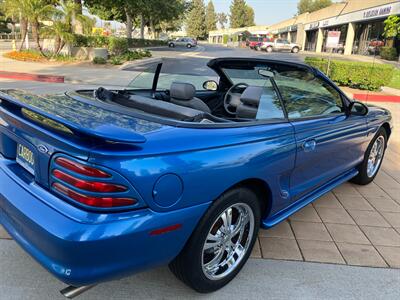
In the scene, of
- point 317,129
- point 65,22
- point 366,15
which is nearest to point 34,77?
point 65,22

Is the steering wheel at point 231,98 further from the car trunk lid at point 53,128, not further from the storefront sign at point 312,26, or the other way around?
the storefront sign at point 312,26

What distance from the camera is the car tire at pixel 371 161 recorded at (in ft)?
15.0

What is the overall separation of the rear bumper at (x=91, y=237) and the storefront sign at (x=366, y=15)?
2979 centimetres

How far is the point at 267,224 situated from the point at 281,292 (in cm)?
50

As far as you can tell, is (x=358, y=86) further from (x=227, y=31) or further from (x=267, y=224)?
(x=227, y=31)

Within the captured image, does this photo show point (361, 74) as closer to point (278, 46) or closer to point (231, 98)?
point (231, 98)

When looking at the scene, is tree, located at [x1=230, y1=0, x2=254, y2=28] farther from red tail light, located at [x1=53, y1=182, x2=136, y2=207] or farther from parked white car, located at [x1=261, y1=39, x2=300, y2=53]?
red tail light, located at [x1=53, y1=182, x2=136, y2=207]

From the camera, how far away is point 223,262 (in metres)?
2.69

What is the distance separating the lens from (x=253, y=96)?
3016 millimetres

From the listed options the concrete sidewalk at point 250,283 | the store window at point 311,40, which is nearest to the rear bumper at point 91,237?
the concrete sidewalk at point 250,283

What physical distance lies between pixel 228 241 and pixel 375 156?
315 centimetres

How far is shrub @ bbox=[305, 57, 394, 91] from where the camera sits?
14.3 m

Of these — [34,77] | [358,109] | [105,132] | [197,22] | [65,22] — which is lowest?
[34,77]

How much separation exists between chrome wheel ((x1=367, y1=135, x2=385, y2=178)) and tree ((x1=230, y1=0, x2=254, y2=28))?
12855cm
